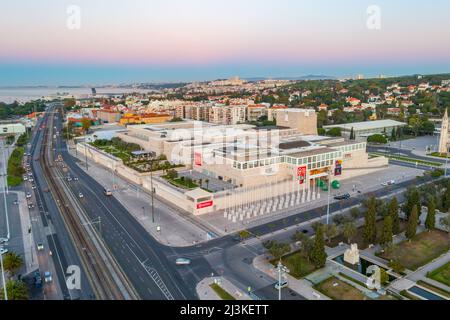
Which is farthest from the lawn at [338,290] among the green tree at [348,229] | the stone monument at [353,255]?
the green tree at [348,229]

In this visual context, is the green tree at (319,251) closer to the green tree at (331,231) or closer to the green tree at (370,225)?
the green tree at (331,231)

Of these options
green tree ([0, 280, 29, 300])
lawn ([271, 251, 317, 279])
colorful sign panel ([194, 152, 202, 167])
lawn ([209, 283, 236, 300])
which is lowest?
lawn ([209, 283, 236, 300])

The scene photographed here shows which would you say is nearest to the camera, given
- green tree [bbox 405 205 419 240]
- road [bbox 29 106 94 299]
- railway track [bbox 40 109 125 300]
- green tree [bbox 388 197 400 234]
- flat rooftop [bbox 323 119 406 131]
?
railway track [bbox 40 109 125 300]

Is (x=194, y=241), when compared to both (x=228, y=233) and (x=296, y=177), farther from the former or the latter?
(x=296, y=177)

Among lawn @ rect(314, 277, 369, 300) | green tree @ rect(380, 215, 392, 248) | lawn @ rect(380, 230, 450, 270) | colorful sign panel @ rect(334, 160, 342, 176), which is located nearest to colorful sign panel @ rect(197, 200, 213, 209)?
lawn @ rect(314, 277, 369, 300)

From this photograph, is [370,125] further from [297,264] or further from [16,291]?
[16,291]

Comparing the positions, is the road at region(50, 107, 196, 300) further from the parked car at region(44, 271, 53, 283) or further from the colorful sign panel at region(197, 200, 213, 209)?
the colorful sign panel at region(197, 200, 213, 209)
